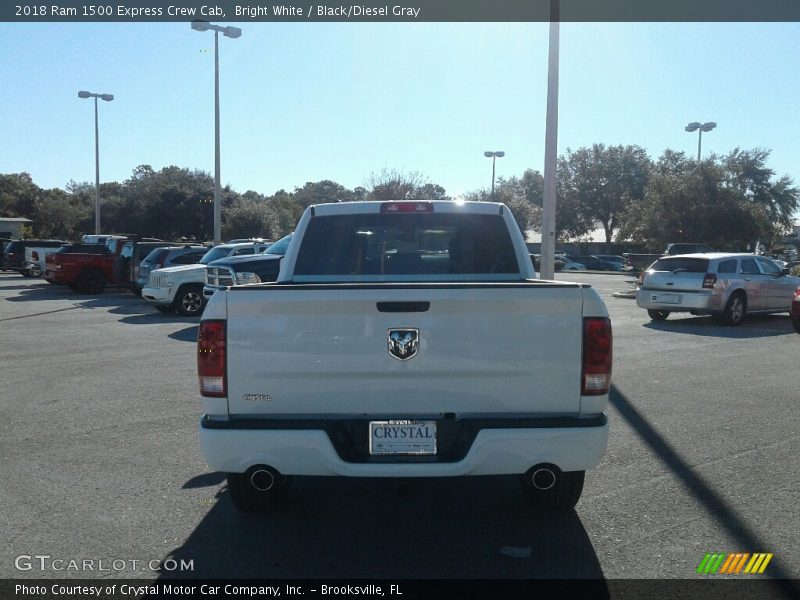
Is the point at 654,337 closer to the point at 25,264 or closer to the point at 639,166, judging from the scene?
the point at 25,264

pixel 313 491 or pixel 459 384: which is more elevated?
pixel 459 384

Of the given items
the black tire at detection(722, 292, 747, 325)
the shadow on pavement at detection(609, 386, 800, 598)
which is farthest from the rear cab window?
the black tire at detection(722, 292, 747, 325)

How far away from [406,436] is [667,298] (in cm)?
1374

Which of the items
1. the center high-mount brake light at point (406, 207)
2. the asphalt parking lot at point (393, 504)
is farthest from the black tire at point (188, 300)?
the center high-mount brake light at point (406, 207)

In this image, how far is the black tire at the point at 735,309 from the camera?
16688mm

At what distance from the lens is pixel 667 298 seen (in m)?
17.0

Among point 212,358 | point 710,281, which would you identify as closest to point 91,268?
point 710,281

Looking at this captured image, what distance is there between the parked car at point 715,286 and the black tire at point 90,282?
54.8 feet

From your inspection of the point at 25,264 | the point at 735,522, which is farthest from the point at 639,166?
the point at 735,522

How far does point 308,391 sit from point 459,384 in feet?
2.73

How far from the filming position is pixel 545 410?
447 centimetres

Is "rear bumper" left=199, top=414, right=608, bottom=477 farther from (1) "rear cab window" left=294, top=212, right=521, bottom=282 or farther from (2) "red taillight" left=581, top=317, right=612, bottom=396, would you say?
(1) "rear cab window" left=294, top=212, right=521, bottom=282

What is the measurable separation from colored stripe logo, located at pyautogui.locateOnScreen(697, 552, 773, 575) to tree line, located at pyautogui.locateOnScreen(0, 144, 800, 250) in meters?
30.8

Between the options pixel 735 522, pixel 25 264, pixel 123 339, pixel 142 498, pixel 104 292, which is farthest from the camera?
pixel 25 264
